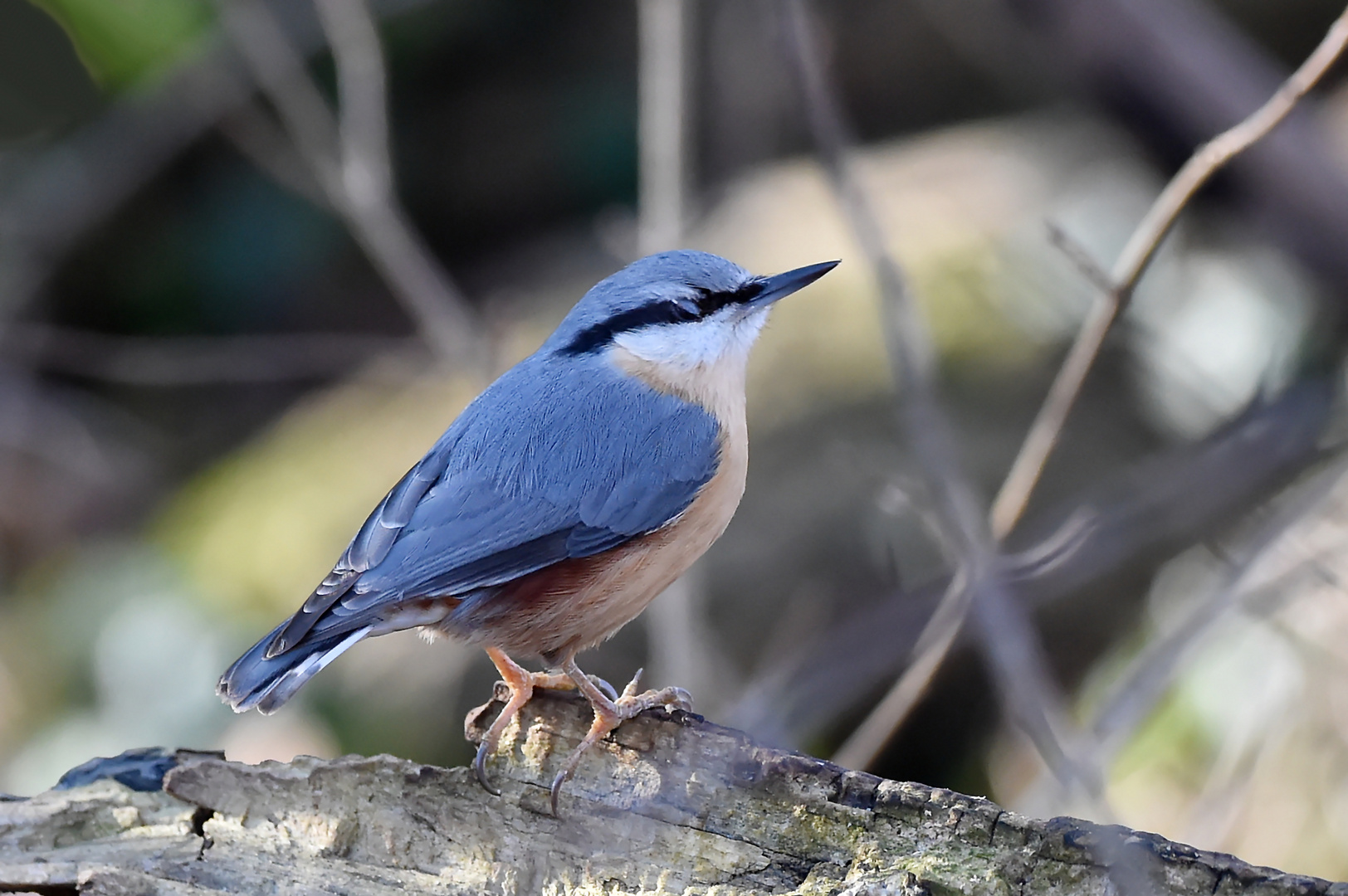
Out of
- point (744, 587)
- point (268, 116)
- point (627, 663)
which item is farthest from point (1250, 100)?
point (268, 116)

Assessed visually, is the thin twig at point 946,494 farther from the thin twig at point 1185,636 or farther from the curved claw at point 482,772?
the curved claw at point 482,772

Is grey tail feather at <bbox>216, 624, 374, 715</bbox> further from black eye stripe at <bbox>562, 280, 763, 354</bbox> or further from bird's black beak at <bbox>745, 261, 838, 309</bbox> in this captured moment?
bird's black beak at <bbox>745, 261, 838, 309</bbox>

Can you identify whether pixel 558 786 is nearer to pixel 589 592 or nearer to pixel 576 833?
pixel 576 833

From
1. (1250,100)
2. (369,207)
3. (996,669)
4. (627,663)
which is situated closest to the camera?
(996,669)

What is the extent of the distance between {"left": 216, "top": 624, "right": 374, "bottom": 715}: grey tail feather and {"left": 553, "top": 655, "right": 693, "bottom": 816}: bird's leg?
492 millimetres

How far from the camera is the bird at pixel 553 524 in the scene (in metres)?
2.60

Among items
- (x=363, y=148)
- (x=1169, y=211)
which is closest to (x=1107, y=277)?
(x=1169, y=211)

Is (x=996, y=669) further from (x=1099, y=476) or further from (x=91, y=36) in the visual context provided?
(x=91, y=36)

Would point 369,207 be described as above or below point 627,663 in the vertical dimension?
above

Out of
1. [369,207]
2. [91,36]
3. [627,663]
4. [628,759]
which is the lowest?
[628,759]

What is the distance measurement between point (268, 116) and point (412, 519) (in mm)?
4632

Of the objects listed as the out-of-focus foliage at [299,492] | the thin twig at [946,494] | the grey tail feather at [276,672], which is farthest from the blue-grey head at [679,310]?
the out-of-focus foliage at [299,492]

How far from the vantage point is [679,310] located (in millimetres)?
3223

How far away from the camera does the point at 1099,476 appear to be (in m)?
4.99
